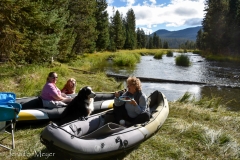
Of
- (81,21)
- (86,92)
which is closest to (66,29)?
(81,21)

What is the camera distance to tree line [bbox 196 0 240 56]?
1551 inches

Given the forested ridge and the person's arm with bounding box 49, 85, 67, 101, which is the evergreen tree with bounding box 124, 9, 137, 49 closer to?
the forested ridge

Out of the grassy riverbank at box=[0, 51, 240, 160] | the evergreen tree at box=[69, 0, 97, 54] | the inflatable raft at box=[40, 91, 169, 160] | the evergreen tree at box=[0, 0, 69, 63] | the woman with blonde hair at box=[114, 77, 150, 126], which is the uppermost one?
the evergreen tree at box=[69, 0, 97, 54]

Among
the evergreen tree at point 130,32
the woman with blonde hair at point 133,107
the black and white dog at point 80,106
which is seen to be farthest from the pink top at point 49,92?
the evergreen tree at point 130,32

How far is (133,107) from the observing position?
469cm

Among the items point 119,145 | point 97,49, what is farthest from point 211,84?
point 97,49

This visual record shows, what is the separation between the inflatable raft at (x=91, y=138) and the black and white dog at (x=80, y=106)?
1.44ft

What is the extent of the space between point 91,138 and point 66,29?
15.0 m

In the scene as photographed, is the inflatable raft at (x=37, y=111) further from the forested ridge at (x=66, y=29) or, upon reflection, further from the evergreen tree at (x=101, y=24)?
the evergreen tree at (x=101, y=24)

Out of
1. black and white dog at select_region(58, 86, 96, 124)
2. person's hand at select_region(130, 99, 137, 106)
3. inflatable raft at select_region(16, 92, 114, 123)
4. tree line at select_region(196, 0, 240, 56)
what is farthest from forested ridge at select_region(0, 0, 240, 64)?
person's hand at select_region(130, 99, 137, 106)

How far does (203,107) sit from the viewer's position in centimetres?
819

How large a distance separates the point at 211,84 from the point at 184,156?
11108mm

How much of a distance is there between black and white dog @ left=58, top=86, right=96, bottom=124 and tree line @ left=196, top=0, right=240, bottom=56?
38.7 metres

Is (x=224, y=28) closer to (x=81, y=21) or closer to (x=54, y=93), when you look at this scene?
(x=81, y=21)
